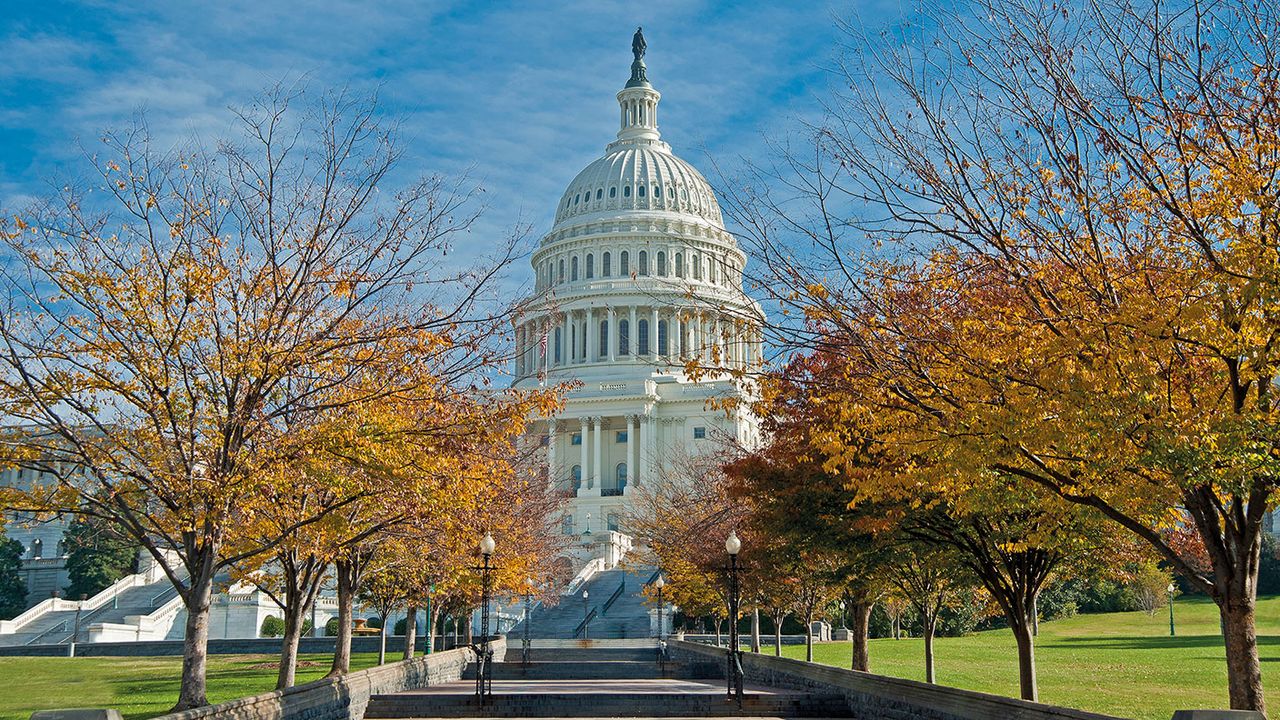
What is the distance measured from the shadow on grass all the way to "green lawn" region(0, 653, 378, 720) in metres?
27.1

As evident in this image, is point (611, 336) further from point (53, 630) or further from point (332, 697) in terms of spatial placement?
point (332, 697)

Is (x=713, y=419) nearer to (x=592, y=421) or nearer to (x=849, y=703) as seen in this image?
(x=592, y=421)

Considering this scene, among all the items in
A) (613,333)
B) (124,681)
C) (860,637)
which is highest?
(613,333)

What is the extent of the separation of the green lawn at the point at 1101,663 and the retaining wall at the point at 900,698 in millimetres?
4090

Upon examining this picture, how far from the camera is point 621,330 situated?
11956 centimetres

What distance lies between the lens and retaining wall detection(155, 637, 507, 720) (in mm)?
16641

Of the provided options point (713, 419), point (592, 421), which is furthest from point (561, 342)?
point (713, 419)

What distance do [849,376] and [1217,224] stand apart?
443 centimetres

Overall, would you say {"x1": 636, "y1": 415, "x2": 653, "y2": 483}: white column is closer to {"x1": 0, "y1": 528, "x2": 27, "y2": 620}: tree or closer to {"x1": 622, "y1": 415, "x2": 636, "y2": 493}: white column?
{"x1": 622, "y1": 415, "x2": 636, "y2": 493}: white column

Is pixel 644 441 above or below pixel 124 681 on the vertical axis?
above

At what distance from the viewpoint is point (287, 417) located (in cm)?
1880

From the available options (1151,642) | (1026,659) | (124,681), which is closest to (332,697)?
(1026,659)

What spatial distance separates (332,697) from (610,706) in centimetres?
584

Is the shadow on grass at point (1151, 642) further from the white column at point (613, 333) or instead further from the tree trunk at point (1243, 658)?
the white column at point (613, 333)
